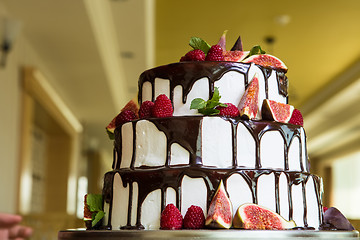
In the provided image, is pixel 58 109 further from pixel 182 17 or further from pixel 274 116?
pixel 274 116

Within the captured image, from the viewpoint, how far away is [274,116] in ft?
5.10

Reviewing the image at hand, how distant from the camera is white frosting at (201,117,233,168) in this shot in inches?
57.9

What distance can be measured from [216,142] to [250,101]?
0.51 feet

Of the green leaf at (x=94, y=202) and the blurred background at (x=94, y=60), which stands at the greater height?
the blurred background at (x=94, y=60)

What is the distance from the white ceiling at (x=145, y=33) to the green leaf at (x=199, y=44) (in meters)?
2.23

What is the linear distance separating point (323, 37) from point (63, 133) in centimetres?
376

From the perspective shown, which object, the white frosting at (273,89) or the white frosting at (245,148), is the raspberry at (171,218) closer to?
the white frosting at (245,148)

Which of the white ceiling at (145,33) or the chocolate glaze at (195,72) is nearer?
the chocolate glaze at (195,72)

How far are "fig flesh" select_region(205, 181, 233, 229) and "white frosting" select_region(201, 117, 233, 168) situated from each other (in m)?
0.07

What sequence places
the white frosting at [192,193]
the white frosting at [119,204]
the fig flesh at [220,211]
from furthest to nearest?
the white frosting at [119,204], the white frosting at [192,193], the fig flesh at [220,211]

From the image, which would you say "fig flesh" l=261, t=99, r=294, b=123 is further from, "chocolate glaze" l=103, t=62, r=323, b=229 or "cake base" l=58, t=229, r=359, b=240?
"cake base" l=58, t=229, r=359, b=240

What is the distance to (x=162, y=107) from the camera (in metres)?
1.53

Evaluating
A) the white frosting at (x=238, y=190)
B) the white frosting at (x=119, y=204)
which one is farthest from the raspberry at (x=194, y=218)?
the white frosting at (x=119, y=204)

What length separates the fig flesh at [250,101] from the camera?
1.51 m
